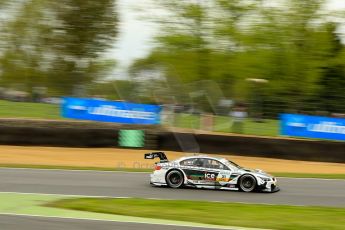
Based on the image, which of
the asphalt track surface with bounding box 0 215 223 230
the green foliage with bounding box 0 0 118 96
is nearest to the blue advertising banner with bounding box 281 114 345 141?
the asphalt track surface with bounding box 0 215 223 230

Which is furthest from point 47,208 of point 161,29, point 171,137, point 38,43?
point 38,43

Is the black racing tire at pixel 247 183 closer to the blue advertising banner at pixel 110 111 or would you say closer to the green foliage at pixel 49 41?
the blue advertising banner at pixel 110 111

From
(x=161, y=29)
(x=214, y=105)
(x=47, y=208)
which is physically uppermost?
(x=161, y=29)

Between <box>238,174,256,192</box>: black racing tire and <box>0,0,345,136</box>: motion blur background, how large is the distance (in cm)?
963

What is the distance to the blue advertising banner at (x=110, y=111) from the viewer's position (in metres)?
25.8

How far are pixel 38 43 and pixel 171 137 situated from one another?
23.5 meters

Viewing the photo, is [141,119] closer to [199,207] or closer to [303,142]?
[303,142]

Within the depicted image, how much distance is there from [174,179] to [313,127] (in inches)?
448

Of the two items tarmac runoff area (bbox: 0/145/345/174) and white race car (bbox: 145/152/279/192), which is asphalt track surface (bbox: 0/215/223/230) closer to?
white race car (bbox: 145/152/279/192)

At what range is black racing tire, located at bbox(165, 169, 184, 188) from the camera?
1513 cm

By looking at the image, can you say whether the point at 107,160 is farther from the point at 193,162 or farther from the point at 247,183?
the point at 247,183

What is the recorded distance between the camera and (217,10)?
121 feet

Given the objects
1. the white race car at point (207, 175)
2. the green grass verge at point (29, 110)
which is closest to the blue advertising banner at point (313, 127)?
the white race car at point (207, 175)

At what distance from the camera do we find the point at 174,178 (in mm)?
15180
